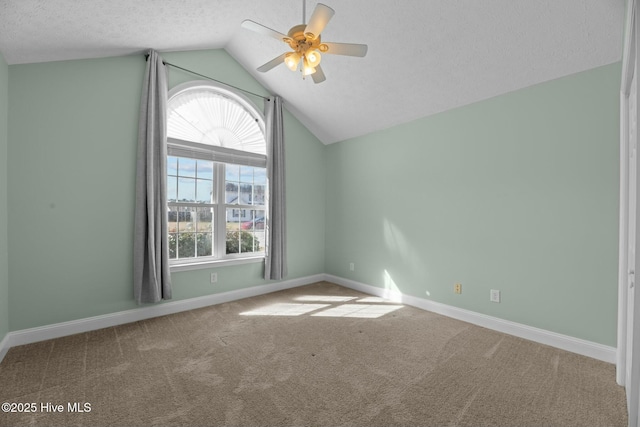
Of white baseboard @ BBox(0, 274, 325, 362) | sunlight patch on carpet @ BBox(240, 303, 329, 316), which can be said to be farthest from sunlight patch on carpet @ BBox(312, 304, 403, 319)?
white baseboard @ BBox(0, 274, 325, 362)

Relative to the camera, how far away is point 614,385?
6.46ft

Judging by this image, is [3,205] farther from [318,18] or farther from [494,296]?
[494,296]

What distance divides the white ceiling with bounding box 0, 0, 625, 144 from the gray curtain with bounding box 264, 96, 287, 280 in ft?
2.08

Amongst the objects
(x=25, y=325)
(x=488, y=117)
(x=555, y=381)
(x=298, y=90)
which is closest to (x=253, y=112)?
(x=298, y=90)

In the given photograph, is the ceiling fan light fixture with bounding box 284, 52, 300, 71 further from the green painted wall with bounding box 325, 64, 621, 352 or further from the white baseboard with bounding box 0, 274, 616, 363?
the white baseboard with bounding box 0, 274, 616, 363

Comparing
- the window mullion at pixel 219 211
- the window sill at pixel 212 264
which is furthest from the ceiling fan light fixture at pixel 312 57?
the window sill at pixel 212 264

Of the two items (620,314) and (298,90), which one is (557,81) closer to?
(620,314)

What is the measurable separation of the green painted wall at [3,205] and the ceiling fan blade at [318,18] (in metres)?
2.52

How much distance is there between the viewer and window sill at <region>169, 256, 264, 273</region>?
343 centimetres

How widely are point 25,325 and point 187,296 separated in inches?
54.0

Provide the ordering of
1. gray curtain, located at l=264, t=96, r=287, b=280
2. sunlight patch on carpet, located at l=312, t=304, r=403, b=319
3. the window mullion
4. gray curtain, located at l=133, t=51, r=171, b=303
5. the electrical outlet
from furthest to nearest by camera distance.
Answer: gray curtain, located at l=264, t=96, r=287, b=280 < the window mullion < sunlight patch on carpet, located at l=312, t=304, r=403, b=319 < gray curtain, located at l=133, t=51, r=171, b=303 < the electrical outlet

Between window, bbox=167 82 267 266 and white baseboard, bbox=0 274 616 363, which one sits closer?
white baseboard, bbox=0 274 616 363

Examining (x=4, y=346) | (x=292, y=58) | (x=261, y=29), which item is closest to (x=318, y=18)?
(x=292, y=58)

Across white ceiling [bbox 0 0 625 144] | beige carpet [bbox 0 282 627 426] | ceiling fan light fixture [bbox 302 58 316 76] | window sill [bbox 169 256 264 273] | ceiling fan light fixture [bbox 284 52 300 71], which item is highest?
white ceiling [bbox 0 0 625 144]
